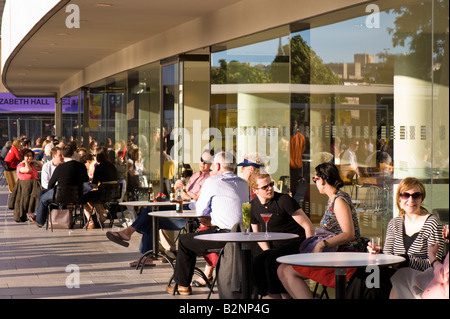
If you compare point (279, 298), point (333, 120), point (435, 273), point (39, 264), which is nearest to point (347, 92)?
point (333, 120)

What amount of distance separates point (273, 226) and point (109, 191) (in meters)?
7.40

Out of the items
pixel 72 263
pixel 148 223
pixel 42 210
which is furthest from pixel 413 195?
pixel 42 210

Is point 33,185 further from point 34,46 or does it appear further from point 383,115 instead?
point 383,115

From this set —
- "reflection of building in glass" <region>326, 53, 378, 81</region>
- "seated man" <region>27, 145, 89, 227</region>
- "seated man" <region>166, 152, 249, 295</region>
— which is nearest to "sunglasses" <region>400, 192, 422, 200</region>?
"reflection of building in glass" <region>326, 53, 378, 81</region>

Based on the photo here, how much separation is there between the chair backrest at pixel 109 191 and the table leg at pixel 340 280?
29.5ft

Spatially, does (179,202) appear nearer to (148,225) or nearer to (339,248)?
(148,225)

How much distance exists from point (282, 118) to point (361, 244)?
3.48 meters

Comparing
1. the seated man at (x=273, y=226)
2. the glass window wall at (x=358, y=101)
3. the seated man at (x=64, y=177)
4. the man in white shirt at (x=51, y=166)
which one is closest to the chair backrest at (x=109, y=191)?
the seated man at (x=64, y=177)

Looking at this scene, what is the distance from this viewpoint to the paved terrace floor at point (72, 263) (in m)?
7.88

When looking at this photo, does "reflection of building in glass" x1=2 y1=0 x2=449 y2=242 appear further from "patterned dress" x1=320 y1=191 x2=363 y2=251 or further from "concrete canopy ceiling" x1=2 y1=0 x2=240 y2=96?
"patterned dress" x1=320 y1=191 x2=363 y2=251

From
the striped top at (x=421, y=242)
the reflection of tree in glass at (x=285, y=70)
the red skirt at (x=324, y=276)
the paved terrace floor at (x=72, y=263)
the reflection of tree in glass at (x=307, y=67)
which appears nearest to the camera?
the striped top at (x=421, y=242)

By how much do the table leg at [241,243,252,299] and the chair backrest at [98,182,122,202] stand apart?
7633 mm

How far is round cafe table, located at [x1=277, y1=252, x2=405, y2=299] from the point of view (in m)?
4.93

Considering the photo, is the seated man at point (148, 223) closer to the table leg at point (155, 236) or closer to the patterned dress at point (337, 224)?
the table leg at point (155, 236)
